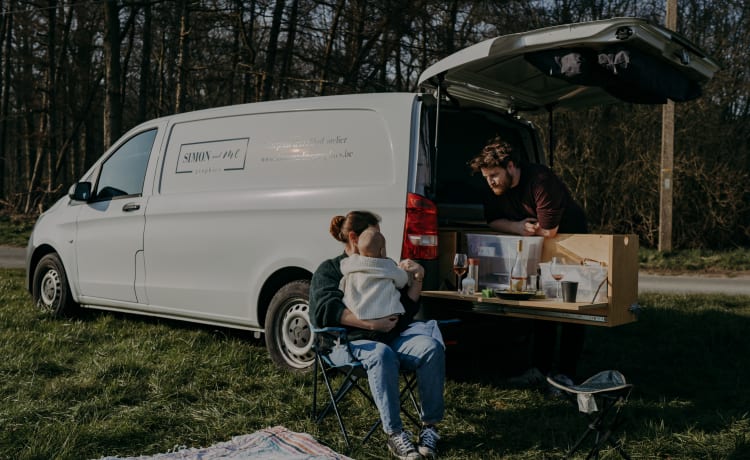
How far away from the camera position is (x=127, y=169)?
20.9ft

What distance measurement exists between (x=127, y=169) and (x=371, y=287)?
11.3 ft

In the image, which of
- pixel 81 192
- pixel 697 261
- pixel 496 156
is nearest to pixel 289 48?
pixel 697 261

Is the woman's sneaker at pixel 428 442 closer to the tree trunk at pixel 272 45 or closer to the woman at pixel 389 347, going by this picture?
the woman at pixel 389 347

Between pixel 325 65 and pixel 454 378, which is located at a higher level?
pixel 325 65

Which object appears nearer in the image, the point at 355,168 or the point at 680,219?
the point at 355,168

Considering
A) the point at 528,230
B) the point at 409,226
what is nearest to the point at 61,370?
the point at 409,226

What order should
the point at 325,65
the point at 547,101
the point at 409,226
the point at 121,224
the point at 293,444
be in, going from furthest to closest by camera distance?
the point at 325,65 → the point at 121,224 → the point at 547,101 → the point at 409,226 → the point at 293,444

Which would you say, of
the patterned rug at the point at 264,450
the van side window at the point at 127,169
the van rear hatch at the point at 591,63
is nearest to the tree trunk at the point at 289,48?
the van side window at the point at 127,169

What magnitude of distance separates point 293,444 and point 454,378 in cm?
179

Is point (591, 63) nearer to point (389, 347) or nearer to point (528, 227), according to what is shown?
point (528, 227)

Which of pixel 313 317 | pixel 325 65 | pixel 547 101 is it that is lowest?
pixel 313 317

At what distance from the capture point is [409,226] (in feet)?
14.3

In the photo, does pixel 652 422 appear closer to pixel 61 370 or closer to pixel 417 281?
pixel 417 281

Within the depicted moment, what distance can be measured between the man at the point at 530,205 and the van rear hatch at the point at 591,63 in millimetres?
528
